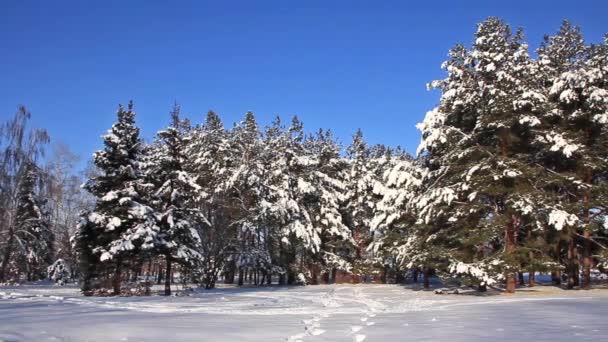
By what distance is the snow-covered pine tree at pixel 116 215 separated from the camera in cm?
2420

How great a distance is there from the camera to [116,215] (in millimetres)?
24828

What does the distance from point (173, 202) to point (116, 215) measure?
3589 millimetres

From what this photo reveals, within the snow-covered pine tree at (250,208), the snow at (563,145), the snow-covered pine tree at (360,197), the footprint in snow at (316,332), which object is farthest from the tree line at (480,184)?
the footprint in snow at (316,332)

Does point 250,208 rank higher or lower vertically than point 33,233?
higher

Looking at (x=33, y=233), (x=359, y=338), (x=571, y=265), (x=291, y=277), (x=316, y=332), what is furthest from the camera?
(x=33, y=233)

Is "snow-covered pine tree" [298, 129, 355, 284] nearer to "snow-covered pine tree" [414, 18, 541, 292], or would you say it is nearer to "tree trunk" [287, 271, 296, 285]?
"tree trunk" [287, 271, 296, 285]

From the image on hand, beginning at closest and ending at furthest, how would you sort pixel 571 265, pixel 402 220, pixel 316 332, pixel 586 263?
pixel 316 332, pixel 586 263, pixel 571 265, pixel 402 220

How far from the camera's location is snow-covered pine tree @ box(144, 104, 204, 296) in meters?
26.7

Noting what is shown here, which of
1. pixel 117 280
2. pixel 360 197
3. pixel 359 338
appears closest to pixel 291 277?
pixel 360 197

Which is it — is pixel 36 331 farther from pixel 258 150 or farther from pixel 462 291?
pixel 258 150

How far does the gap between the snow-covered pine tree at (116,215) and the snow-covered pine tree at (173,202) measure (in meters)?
1.31

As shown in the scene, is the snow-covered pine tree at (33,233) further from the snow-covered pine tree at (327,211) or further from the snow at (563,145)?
the snow at (563,145)

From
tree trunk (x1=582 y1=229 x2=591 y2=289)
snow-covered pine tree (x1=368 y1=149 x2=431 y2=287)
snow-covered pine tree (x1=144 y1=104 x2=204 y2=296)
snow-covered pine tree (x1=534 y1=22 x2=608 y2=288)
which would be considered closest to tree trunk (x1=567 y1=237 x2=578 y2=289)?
snow-covered pine tree (x1=534 y1=22 x2=608 y2=288)

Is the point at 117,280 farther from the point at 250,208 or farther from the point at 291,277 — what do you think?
the point at 291,277
